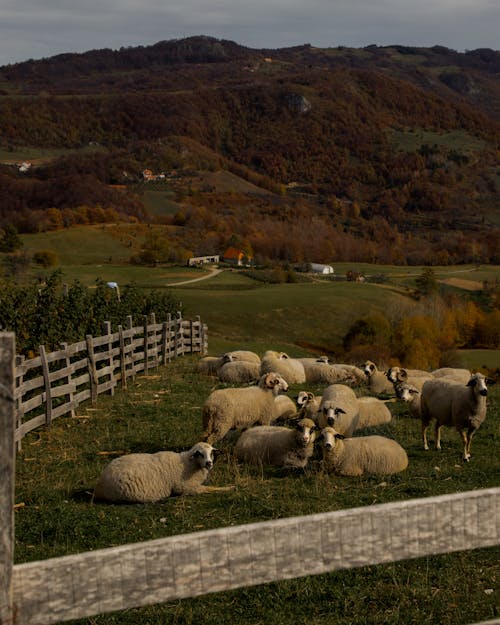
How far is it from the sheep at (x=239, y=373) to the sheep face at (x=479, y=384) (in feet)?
32.0

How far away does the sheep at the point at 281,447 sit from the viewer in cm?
1151

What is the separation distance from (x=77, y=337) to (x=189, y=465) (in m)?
10.0

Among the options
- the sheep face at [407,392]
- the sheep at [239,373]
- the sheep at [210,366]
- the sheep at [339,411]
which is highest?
the sheep at [339,411]

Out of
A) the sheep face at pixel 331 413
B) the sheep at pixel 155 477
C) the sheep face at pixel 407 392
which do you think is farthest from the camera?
the sheep face at pixel 407 392

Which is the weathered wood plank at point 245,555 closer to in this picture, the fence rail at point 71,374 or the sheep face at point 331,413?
the sheep face at point 331,413

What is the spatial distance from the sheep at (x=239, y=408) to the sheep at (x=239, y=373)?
732 centimetres

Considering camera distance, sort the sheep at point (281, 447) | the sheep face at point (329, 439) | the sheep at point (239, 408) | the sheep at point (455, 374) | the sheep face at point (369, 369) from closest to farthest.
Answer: the sheep face at point (329, 439) → the sheep at point (281, 447) → the sheep at point (239, 408) → the sheep at point (455, 374) → the sheep face at point (369, 369)

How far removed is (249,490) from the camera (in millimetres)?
9766

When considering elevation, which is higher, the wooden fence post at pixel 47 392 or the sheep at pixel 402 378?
the wooden fence post at pixel 47 392

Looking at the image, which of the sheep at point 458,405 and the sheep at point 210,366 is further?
the sheep at point 210,366

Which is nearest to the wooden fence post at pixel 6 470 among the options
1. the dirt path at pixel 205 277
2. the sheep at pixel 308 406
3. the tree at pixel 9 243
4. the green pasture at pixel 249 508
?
the green pasture at pixel 249 508

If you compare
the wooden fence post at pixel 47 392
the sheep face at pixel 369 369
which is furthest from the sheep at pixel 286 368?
the wooden fence post at pixel 47 392

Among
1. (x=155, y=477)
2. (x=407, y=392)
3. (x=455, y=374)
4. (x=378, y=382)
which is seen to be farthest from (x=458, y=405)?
(x=455, y=374)

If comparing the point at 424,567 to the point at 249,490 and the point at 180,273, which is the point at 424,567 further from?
the point at 180,273
